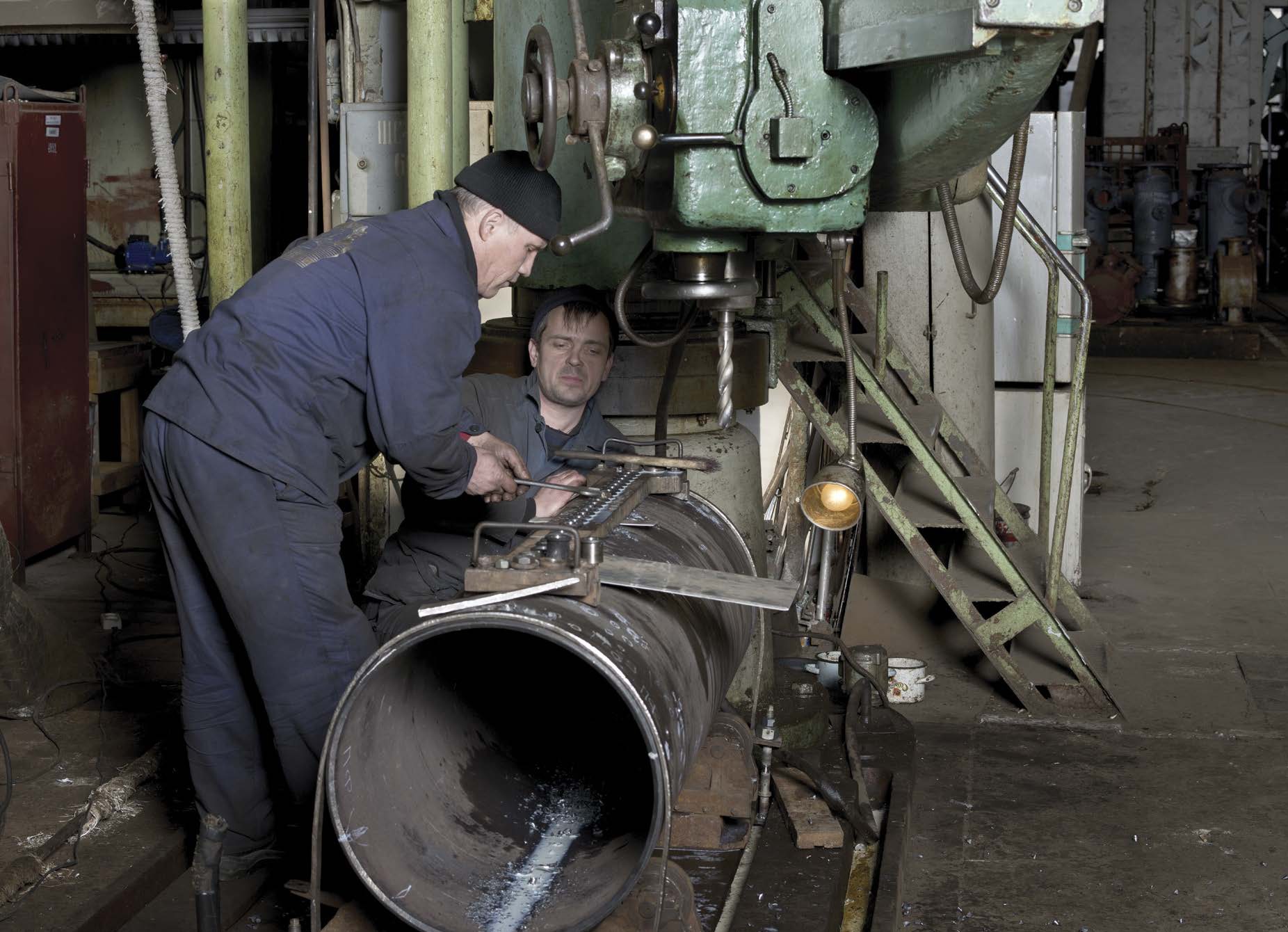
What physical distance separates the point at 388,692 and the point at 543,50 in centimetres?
99

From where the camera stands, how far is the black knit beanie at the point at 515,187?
2420 mm

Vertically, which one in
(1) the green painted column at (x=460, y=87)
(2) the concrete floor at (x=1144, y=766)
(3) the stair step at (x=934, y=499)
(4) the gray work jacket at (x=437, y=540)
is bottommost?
(2) the concrete floor at (x=1144, y=766)

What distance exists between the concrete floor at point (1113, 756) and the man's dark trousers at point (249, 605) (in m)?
0.34

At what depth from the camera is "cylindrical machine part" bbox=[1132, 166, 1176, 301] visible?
10234mm

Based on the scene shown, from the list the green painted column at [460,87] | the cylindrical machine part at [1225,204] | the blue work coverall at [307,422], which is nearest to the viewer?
the blue work coverall at [307,422]

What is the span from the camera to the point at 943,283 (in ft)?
14.6

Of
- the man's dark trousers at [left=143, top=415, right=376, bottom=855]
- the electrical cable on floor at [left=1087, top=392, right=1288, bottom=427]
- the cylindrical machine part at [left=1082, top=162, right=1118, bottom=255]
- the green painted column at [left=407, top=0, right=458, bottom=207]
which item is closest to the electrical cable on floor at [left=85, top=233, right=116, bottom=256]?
the green painted column at [left=407, top=0, right=458, bottom=207]

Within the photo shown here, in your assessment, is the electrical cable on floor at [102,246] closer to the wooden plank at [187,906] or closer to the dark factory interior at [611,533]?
the dark factory interior at [611,533]

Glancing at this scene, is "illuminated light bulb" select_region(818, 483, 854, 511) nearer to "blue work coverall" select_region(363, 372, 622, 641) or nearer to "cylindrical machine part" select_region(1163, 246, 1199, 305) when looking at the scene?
"blue work coverall" select_region(363, 372, 622, 641)

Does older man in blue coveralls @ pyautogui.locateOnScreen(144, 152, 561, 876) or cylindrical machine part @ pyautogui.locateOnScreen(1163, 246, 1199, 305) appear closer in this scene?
older man in blue coveralls @ pyautogui.locateOnScreen(144, 152, 561, 876)

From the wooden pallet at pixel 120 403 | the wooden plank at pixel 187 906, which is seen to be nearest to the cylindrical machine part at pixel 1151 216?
the wooden pallet at pixel 120 403

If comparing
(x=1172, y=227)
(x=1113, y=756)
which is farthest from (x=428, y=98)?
(x=1172, y=227)

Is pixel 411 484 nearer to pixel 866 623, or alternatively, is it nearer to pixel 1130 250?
pixel 866 623

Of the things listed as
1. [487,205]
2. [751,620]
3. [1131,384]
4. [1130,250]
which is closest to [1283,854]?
[751,620]
